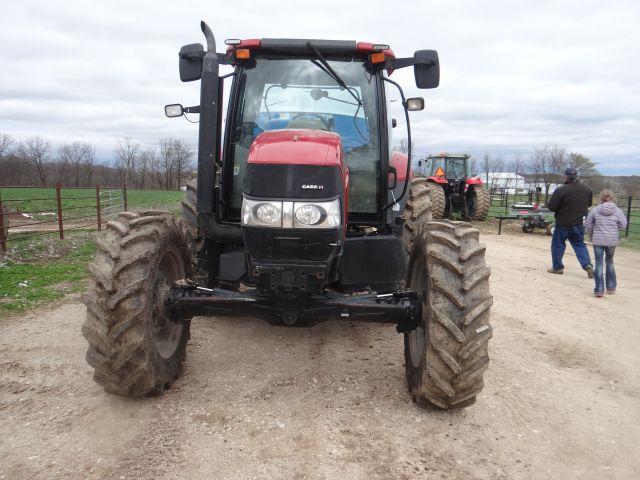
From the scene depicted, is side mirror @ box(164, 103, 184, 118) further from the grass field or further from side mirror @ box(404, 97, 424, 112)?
the grass field

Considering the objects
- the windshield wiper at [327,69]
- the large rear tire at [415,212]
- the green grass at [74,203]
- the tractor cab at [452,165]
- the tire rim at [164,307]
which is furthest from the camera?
the tractor cab at [452,165]

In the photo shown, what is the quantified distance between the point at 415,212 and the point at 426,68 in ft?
5.41

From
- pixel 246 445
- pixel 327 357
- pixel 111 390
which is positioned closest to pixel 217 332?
pixel 327 357

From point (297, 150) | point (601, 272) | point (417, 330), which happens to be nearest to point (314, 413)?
point (417, 330)

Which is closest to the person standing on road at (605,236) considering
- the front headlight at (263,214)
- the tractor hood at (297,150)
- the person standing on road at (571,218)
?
the person standing on road at (571,218)

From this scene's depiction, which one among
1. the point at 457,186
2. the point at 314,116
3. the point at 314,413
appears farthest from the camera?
the point at 457,186

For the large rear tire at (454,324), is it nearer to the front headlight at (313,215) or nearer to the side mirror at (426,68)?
the front headlight at (313,215)

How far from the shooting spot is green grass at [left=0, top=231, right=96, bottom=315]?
6.28 meters

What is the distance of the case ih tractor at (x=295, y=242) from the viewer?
3.15 m

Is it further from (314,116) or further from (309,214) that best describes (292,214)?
(314,116)

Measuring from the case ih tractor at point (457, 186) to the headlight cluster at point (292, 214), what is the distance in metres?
12.9

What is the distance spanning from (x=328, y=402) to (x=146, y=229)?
1.77 meters

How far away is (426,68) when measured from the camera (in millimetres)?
3896

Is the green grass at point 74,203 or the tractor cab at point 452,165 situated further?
the tractor cab at point 452,165
